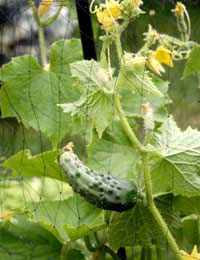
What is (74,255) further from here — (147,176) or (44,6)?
(44,6)

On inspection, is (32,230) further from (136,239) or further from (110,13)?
(110,13)

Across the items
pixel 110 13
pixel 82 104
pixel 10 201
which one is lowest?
pixel 10 201

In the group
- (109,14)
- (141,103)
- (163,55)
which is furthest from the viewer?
(141,103)

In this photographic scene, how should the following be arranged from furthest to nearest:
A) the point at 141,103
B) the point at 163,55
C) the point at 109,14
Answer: the point at 141,103 < the point at 163,55 < the point at 109,14

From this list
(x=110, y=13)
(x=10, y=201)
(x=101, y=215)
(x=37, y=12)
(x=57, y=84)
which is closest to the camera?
(x=110, y=13)

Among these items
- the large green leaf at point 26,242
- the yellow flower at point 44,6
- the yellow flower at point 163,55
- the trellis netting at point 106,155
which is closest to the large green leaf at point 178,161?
the trellis netting at point 106,155

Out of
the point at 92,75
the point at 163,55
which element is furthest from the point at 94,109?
the point at 163,55

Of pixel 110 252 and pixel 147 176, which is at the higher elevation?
pixel 147 176

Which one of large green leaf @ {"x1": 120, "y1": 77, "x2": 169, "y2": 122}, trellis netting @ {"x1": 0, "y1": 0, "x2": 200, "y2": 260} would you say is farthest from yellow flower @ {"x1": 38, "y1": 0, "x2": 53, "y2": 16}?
large green leaf @ {"x1": 120, "y1": 77, "x2": 169, "y2": 122}

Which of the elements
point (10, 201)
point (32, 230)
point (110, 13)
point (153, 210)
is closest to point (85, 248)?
point (32, 230)
